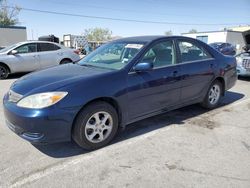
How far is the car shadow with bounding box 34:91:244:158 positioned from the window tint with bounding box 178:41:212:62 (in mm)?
1117

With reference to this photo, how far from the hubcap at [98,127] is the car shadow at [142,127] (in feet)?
0.77

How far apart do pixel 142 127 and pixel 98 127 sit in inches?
43.2

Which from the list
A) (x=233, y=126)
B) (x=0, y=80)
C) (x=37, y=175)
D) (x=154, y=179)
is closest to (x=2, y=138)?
(x=37, y=175)

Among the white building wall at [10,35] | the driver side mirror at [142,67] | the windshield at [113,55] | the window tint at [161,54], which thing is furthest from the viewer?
the white building wall at [10,35]

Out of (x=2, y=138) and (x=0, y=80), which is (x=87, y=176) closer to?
(x=2, y=138)

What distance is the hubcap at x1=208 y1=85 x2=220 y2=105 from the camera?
5171 millimetres

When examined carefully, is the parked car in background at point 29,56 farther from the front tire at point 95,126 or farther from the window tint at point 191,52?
the front tire at point 95,126

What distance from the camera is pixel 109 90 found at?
132 inches

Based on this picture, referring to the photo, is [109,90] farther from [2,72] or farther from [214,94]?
[2,72]

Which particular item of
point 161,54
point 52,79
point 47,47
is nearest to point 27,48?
point 47,47

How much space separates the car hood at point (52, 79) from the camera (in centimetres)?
317

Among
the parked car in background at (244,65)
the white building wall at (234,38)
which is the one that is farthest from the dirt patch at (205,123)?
the white building wall at (234,38)

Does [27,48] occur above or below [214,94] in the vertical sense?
above

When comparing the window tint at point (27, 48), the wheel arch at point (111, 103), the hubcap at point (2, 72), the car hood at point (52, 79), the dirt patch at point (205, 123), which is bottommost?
the dirt patch at point (205, 123)
